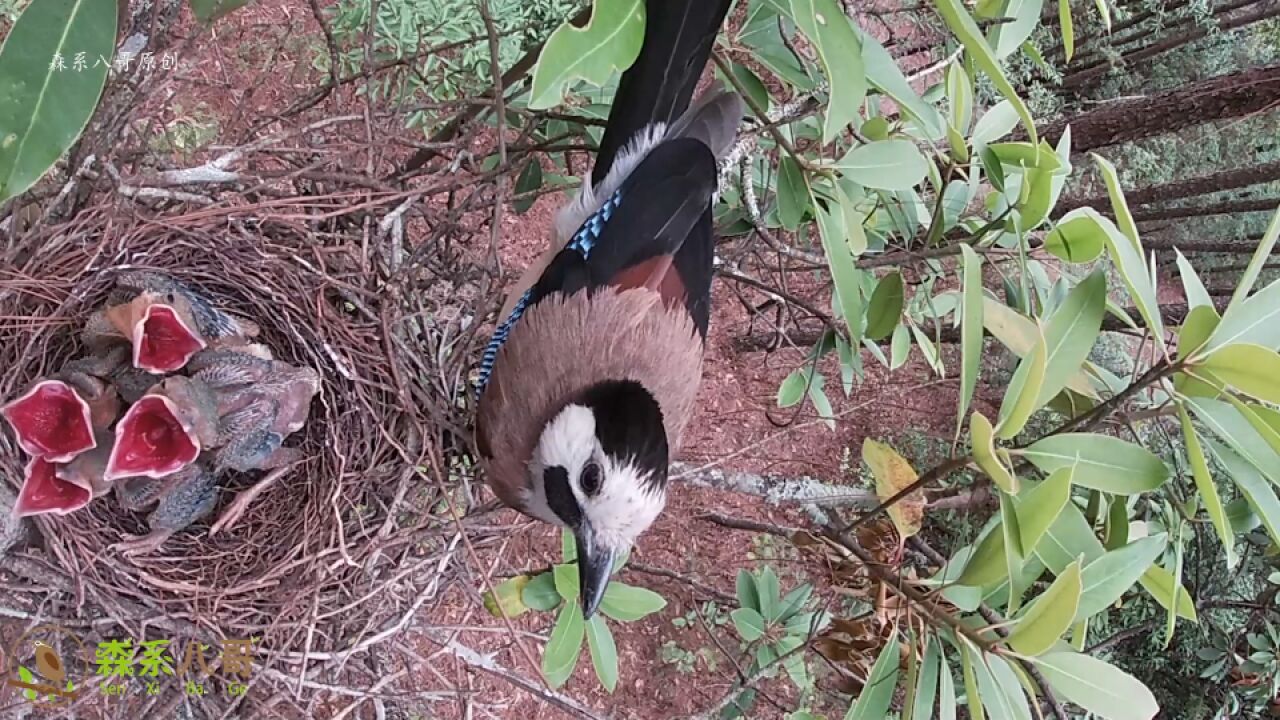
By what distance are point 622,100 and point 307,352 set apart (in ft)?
2.86

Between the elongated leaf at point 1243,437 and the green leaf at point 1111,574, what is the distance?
209 mm

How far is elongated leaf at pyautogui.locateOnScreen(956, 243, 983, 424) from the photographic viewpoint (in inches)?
53.5

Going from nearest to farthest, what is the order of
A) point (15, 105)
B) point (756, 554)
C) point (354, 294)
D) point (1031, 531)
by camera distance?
point (15, 105), point (1031, 531), point (354, 294), point (756, 554)

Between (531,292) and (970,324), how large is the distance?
43.9 inches

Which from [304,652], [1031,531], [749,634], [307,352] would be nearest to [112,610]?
[304,652]

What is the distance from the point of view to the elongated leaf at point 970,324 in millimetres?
1359

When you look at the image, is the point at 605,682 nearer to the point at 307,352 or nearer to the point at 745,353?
the point at 307,352

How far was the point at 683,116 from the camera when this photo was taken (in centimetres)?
209

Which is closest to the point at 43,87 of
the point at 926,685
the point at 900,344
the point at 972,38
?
the point at 972,38

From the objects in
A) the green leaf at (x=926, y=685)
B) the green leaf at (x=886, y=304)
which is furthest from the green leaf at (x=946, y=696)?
the green leaf at (x=886, y=304)

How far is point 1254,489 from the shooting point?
4.55ft

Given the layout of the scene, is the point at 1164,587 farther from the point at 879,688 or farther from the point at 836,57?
the point at 836,57

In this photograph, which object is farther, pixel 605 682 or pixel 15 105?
pixel 605 682

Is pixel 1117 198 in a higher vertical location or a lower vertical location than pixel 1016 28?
lower
